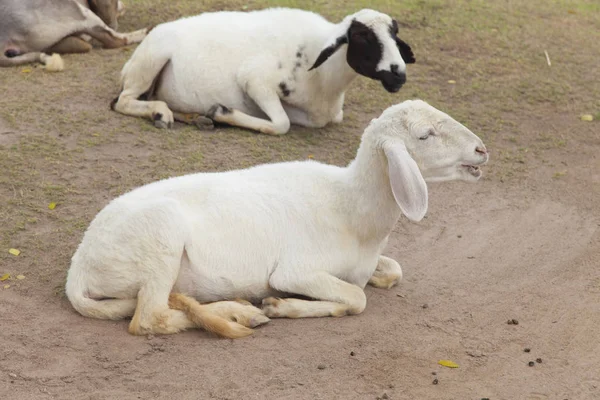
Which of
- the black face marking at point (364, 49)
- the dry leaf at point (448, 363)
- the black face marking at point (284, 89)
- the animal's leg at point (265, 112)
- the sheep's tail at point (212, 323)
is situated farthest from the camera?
the black face marking at point (284, 89)

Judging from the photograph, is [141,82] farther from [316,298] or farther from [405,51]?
[316,298]

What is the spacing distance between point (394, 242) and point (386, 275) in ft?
3.06

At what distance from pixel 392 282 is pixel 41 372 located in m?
2.30

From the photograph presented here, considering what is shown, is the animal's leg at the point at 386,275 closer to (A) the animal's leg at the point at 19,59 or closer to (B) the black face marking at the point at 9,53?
(A) the animal's leg at the point at 19,59

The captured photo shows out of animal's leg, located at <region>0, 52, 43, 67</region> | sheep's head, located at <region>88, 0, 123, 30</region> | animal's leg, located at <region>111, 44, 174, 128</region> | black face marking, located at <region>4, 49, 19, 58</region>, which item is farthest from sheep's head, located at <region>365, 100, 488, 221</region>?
sheep's head, located at <region>88, 0, 123, 30</region>

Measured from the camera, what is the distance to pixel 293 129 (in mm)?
8961

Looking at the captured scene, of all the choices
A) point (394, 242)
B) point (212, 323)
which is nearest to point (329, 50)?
point (394, 242)

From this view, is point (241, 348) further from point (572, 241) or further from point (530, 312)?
point (572, 241)

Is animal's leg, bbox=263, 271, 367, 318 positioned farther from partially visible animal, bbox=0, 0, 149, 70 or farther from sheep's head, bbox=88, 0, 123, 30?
sheep's head, bbox=88, 0, 123, 30

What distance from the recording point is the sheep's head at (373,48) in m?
8.34

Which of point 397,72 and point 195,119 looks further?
point 195,119

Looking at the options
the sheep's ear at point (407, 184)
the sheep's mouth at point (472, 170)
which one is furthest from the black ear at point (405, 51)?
the sheep's ear at point (407, 184)

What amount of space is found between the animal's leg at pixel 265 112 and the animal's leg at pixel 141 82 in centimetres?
47

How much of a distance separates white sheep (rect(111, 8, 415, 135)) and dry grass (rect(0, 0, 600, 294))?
0.75 ft
